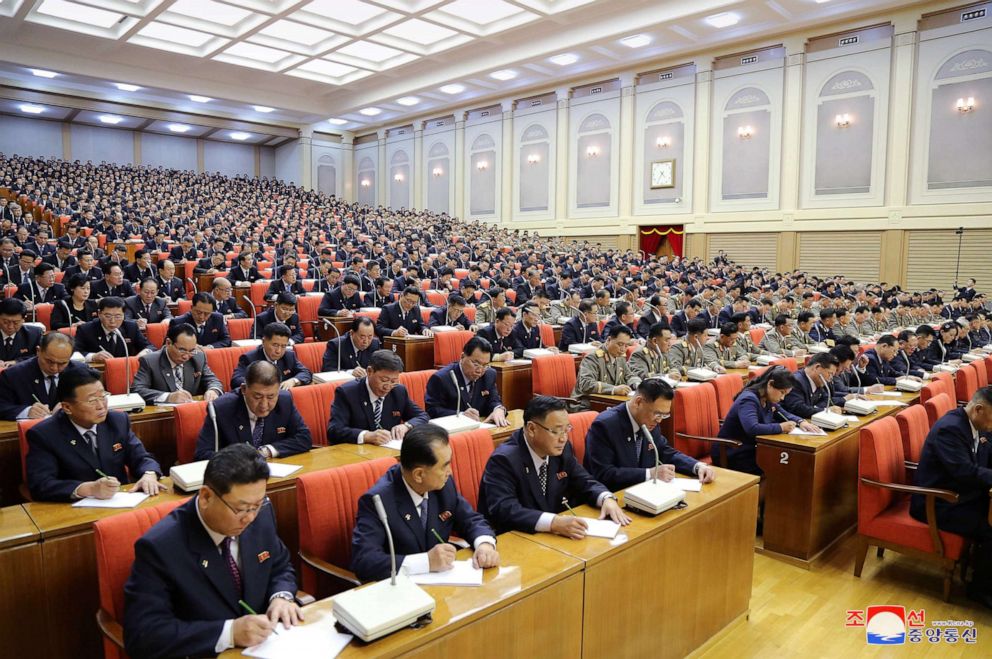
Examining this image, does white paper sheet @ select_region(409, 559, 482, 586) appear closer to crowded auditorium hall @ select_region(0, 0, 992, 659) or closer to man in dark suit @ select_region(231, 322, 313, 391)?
crowded auditorium hall @ select_region(0, 0, 992, 659)

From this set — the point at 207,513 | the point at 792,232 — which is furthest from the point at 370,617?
the point at 792,232

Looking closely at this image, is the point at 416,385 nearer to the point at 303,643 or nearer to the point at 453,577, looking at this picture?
the point at 453,577

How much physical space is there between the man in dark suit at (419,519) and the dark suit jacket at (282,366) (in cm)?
217

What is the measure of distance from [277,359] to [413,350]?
1850 millimetres

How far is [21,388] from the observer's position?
3.20m

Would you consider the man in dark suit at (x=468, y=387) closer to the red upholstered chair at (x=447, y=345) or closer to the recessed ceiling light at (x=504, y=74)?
the red upholstered chair at (x=447, y=345)

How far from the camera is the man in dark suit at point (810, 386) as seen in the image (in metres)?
3.97

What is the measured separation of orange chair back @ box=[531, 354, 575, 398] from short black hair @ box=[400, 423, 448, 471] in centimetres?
271

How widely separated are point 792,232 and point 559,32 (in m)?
6.94

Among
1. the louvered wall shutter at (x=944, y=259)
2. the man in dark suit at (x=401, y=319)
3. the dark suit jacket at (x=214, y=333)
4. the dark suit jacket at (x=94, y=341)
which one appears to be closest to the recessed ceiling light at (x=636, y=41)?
the louvered wall shutter at (x=944, y=259)

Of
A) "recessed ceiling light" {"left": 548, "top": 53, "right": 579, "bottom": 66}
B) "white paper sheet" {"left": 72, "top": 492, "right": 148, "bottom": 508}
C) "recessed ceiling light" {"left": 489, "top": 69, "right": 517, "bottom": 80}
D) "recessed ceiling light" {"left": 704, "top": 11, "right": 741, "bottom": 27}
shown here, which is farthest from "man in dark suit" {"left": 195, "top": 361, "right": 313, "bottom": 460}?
"recessed ceiling light" {"left": 489, "top": 69, "right": 517, "bottom": 80}

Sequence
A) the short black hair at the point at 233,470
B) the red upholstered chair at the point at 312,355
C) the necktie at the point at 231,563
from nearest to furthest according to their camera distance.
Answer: the short black hair at the point at 233,470 < the necktie at the point at 231,563 < the red upholstered chair at the point at 312,355

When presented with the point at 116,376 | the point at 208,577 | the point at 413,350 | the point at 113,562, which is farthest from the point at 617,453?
the point at 413,350

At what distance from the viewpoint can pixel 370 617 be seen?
4.82ft
